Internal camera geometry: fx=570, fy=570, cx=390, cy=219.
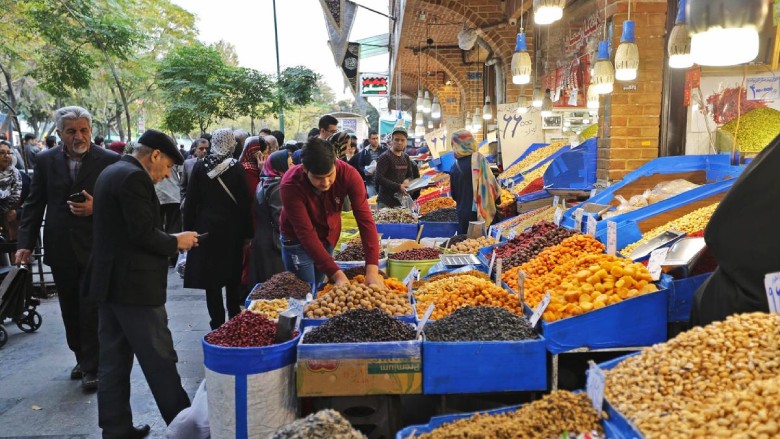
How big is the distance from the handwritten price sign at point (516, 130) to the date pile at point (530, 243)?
15.8ft

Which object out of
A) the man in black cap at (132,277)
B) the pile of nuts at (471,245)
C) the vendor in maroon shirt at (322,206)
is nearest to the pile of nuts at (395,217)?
the pile of nuts at (471,245)

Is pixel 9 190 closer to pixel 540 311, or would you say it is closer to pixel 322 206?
pixel 322 206

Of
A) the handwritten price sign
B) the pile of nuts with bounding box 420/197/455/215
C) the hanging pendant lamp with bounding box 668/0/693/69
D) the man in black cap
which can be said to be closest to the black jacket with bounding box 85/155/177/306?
the man in black cap

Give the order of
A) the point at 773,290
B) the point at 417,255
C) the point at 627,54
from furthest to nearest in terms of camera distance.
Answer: the point at 417,255 → the point at 627,54 → the point at 773,290

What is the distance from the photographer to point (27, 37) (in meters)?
12.4

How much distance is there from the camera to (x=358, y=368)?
291 centimetres

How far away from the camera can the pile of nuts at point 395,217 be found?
7.35 m

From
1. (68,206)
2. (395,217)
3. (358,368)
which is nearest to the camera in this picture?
(358,368)

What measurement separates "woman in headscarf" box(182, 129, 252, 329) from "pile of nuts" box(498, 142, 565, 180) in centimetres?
488

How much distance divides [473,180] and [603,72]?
1.85 m

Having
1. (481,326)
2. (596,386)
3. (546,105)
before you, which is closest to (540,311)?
(481,326)

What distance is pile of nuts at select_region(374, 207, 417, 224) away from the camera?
7.35m

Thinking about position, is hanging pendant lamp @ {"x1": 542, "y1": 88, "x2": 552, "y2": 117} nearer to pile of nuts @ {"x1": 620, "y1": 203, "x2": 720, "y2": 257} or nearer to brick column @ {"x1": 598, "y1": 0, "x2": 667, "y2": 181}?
brick column @ {"x1": 598, "y1": 0, "x2": 667, "y2": 181}

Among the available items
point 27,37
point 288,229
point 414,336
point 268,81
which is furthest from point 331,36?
point 414,336
